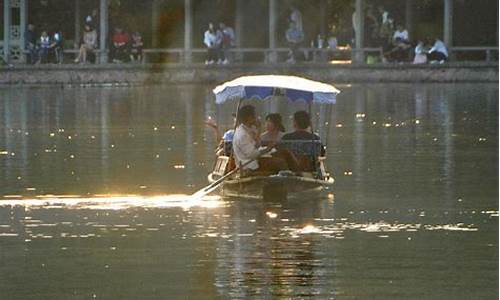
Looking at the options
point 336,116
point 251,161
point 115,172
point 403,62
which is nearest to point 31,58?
point 403,62

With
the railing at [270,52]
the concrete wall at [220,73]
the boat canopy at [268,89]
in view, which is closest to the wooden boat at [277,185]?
the boat canopy at [268,89]

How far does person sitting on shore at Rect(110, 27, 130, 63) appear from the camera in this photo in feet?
184

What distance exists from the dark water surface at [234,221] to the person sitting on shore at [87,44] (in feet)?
73.5

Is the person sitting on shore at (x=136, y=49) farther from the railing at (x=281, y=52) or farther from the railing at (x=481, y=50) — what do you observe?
the railing at (x=481, y=50)

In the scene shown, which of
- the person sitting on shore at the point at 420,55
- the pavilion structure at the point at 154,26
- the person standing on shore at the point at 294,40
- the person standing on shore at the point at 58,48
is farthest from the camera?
the person standing on shore at the point at 58,48

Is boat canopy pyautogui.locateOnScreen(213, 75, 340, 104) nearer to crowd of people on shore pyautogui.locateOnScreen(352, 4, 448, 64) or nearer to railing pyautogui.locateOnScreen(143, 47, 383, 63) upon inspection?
railing pyautogui.locateOnScreen(143, 47, 383, 63)

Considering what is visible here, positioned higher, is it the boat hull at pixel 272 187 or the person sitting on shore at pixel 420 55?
the person sitting on shore at pixel 420 55

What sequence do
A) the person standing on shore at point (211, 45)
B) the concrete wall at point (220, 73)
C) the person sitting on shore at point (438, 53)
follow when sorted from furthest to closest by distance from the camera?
the person standing on shore at point (211, 45), the person sitting on shore at point (438, 53), the concrete wall at point (220, 73)

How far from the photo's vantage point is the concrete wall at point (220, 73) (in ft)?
174

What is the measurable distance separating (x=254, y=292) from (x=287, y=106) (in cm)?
2938

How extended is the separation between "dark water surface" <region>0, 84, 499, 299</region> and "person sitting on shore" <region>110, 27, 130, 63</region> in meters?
23.3

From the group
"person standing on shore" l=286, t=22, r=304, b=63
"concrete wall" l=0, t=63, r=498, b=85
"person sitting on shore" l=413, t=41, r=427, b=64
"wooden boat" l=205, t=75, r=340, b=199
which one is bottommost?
"wooden boat" l=205, t=75, r=340, b=199

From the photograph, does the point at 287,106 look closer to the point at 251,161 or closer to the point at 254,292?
the point at 251,161

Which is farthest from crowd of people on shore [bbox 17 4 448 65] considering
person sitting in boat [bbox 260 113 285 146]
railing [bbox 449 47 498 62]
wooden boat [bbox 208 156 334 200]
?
wooden boat [bbox 208 156 334 200]
